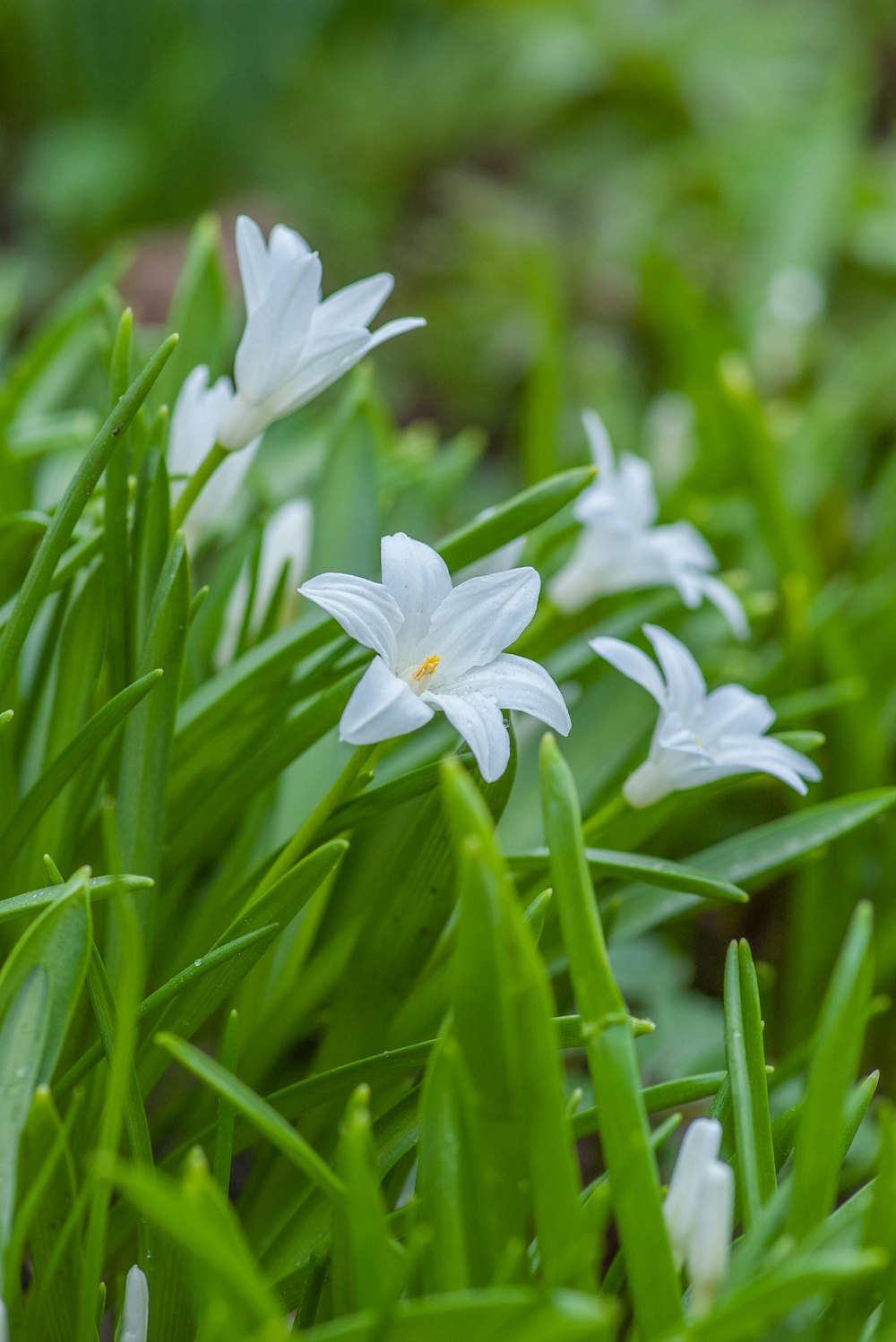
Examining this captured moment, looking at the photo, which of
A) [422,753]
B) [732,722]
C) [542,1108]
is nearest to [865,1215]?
[542,1108]

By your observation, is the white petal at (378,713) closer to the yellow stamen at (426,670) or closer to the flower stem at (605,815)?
the yellow stamen at (426,670)

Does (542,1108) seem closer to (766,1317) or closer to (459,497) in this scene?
(766,1317)

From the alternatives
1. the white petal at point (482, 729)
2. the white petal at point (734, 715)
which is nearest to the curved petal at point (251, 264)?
the white petal at point (482, 729)

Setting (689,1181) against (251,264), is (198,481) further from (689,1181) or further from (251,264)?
(689,1181)

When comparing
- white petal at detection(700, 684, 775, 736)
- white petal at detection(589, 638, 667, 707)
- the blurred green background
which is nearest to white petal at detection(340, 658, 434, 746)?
white petal at detection(589, 638, 667, 707)

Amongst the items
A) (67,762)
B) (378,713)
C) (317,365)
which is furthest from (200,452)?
(378,713)

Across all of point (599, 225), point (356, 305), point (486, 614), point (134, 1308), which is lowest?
point (134, 1308)
